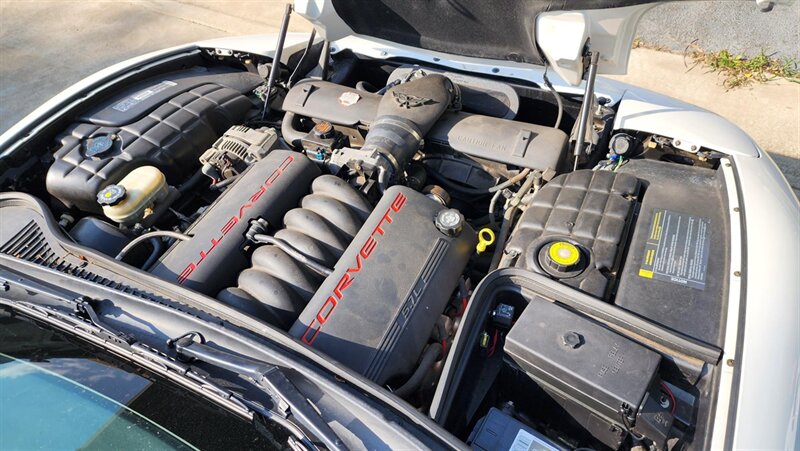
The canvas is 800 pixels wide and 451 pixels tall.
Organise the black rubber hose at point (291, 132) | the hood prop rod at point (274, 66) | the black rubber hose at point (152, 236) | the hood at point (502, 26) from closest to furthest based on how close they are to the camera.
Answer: the black rubber hose at point (152, 236) → the hood at point (502, 26) → the black rubber hose at point (291, 132) → the hood prop rod at point (274, 66)

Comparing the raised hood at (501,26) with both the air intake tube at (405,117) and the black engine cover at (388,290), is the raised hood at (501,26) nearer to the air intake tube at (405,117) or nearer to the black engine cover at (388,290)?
the air intake tube at (405,117)

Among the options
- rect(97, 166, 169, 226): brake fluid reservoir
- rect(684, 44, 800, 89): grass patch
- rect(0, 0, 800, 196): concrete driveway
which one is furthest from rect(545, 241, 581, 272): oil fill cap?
rect(684, 44, 800, 89): grass patch

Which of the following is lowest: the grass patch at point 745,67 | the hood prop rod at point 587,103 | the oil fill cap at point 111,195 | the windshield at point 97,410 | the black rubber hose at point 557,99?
the windshield at point 97,410

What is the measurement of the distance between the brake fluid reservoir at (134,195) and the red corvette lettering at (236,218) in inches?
18.3

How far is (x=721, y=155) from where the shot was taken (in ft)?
7.71

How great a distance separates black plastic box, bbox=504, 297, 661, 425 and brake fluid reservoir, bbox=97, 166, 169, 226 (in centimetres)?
164

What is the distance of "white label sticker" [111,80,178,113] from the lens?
2801 millimetres

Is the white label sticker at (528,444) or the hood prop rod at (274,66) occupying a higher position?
the hood prop rod at (274,66)

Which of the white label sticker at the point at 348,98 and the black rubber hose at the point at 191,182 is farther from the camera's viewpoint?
the white label sticker at the point at 348,98

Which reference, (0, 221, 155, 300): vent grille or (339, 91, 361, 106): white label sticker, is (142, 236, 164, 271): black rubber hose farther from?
(339, 91, 361, 106): white label sticker

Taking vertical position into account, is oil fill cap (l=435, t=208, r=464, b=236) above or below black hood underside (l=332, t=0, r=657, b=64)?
below

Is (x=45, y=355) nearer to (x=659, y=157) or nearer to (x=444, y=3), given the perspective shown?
(x=444, y=3)

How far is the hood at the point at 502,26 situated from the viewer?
7.45 feet

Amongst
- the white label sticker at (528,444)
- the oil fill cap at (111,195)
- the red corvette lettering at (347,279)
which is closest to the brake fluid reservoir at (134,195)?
the oil fill cap at (111,195)
